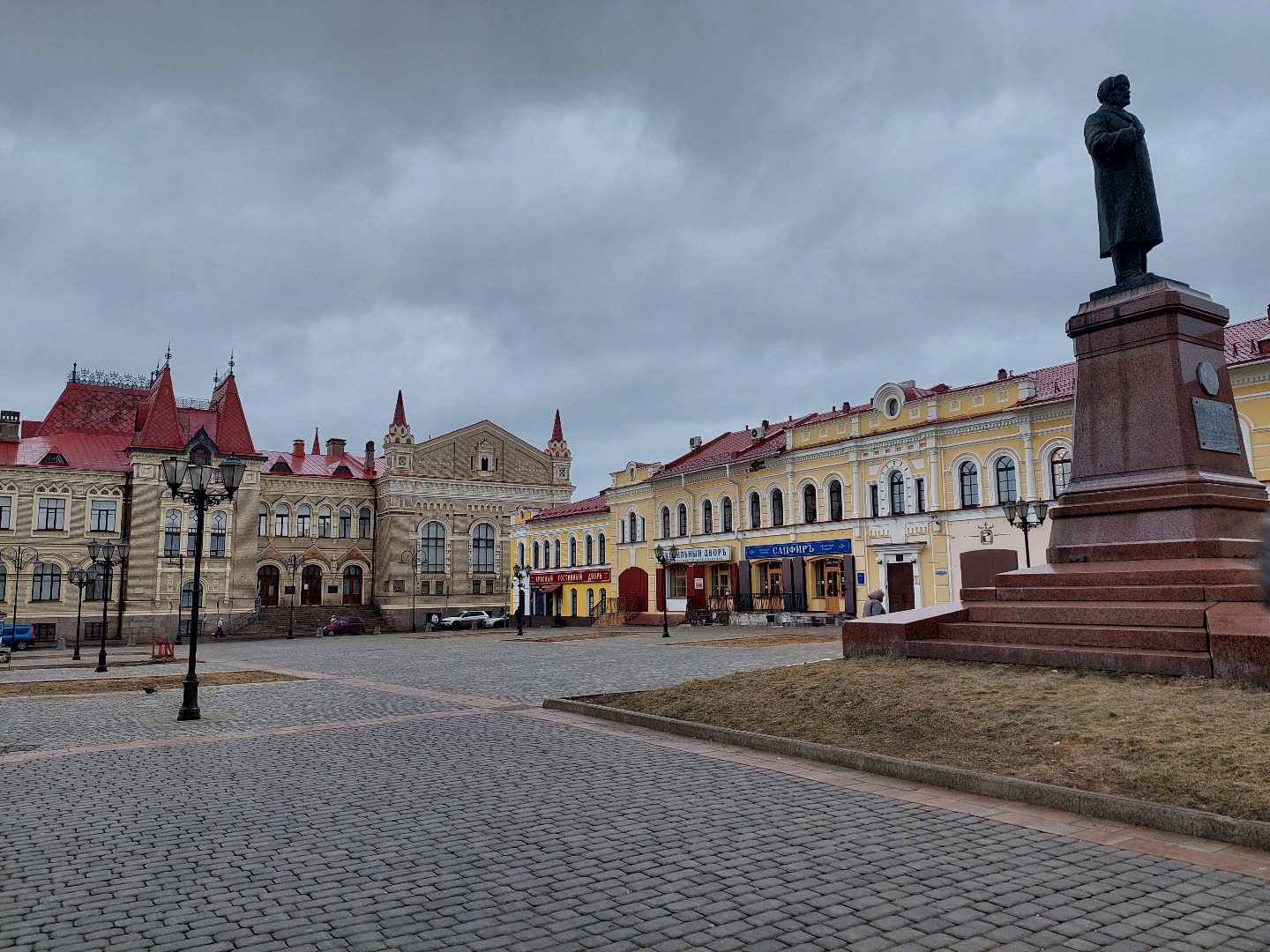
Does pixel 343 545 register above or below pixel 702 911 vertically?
above

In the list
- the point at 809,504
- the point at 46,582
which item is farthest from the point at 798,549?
the point at 46,582

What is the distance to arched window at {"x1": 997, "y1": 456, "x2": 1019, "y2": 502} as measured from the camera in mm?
32344

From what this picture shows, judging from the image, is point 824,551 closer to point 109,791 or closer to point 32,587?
point 109,791

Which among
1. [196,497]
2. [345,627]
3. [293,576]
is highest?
[196,497]

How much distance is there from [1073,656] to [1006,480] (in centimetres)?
2439

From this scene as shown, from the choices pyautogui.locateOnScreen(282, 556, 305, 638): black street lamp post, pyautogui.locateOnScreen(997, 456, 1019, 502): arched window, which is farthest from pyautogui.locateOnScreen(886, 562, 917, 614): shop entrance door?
pyautogui.locateOnScreen(282, 556, 305, 638): black street lamp post

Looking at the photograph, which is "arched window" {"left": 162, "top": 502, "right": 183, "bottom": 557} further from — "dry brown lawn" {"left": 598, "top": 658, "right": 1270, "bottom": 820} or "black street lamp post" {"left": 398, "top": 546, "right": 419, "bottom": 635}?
"dry brown lawn" {"left": 598, "top": 658, "right": 1270, "bottom": 820}

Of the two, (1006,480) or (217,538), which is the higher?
(217,538)

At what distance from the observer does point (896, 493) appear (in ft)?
120

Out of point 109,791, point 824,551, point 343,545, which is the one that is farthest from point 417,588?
point 109,791

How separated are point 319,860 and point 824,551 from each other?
3430 cm

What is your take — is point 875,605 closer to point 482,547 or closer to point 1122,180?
point 1122,180

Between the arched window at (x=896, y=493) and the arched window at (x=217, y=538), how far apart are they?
41369 millimetres

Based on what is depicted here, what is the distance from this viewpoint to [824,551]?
1505 inches
